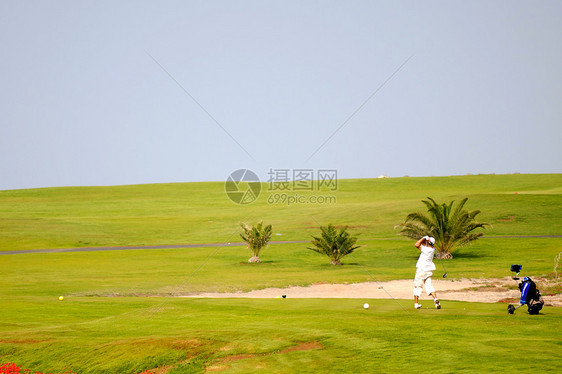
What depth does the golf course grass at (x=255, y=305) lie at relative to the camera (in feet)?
47.3

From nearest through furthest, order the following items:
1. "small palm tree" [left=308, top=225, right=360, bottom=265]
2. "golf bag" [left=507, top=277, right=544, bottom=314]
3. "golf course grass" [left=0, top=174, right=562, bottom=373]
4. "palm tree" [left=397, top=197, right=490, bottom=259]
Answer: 1. "golf course grass" [left=0, top=174, right=562, bottom=373]
2. "golf bag" [left=507, top=277, right=544, bottom=314]
3. "small palm tree" [left=308, top=225, right=360, bottom=265]
4. "palm tree" [left=397, top=197, right=490, bottom=259]

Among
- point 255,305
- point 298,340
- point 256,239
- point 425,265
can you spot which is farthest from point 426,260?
point 256,239

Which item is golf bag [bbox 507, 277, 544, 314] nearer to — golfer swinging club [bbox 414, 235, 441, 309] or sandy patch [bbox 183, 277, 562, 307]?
golfer swinging club [bbox 414, 235, 441, 309]

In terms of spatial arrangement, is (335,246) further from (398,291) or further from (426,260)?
(426,260)

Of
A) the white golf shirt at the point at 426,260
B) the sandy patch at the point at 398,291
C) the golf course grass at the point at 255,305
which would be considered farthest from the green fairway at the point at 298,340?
the sandy patch at the point at 398,291

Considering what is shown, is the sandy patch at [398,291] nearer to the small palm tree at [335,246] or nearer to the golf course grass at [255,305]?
the golf course grass at [255,305]

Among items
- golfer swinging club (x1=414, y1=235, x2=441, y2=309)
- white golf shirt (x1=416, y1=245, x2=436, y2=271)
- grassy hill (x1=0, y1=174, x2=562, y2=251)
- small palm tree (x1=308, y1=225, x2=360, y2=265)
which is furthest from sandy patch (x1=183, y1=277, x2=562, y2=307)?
grassy hill (x1=0, y1=174, x2=562, y2=251)

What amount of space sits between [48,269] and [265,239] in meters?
15.7

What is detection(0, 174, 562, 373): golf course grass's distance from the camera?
14430 millimetres

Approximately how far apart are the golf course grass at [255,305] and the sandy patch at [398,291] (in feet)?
6.99

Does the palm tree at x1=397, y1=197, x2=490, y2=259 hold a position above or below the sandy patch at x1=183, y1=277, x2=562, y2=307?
above

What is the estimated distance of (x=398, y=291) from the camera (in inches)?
1189

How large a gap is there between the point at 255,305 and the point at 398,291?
9332 mm

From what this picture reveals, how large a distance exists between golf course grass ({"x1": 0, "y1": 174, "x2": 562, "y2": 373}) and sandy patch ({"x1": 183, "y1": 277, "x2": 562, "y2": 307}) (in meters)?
2.13
